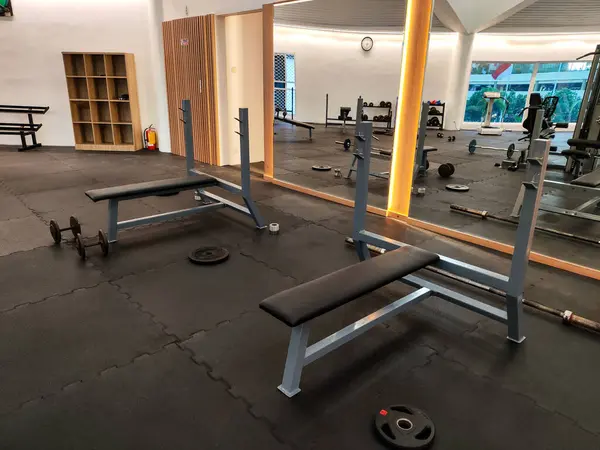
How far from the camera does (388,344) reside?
6.30 ft

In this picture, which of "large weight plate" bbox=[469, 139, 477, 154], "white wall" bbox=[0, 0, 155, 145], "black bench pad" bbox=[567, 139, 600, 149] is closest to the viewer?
"black bench pad" bbox=[567, 139, 600, 149]

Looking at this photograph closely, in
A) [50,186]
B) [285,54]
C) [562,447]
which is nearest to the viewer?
[562,447]

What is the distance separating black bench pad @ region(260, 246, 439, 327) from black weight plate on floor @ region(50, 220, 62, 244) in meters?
2.09

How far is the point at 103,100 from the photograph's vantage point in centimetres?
635

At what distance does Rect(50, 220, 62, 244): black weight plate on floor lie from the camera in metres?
2.87

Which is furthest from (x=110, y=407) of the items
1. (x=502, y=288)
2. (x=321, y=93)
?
(x=321, y=93)

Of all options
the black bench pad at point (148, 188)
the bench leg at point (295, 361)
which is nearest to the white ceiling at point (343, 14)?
the black bench pad at point (148, 188)

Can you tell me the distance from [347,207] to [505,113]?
608 cm

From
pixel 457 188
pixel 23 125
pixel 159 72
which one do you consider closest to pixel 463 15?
pixel 457 188

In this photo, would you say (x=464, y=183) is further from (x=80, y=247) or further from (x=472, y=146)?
→ (x=80, y=247)

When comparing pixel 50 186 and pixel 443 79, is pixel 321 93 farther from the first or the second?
pixel 50 186

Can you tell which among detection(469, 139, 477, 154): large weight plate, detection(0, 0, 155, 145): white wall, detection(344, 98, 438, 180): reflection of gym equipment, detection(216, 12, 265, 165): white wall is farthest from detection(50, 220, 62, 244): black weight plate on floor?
detection(469, 139, 477, 154): large weight plate

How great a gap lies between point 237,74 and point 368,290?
4.66m

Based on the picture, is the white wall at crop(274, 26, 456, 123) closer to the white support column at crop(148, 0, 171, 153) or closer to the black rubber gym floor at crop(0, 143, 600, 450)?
the white support column at crop(148, 0, 171, 153)
